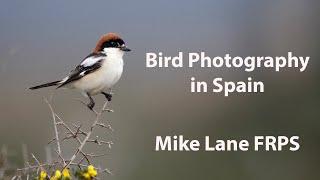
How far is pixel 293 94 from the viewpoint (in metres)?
10.1

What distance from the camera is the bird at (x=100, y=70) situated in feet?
17.0

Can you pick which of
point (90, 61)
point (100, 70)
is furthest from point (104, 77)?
point (90, 61)

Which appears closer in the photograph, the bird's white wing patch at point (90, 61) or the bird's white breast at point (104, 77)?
the bird's white breast at point (104, 77)

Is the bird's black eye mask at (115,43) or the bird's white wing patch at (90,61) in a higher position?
the bird's black eye mask at (115,43)

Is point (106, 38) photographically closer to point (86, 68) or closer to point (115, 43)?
point (115, 43)

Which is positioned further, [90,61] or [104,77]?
[90,61]

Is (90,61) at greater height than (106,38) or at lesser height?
lesser

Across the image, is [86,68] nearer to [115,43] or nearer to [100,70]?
[100,70]

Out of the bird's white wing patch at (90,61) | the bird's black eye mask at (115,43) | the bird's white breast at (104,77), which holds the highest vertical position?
the bird's black eye mask at (115,43)

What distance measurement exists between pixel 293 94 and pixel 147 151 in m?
2.35

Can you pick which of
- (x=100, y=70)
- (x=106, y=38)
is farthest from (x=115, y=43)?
(x=100, y=70)

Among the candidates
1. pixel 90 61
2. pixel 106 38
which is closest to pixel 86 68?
pixel 90 61

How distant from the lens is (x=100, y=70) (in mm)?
5246

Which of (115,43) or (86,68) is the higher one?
(115,43)
